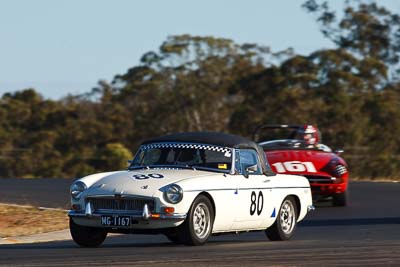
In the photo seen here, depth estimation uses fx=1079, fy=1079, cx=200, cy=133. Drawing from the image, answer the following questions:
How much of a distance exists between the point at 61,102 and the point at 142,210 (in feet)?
182

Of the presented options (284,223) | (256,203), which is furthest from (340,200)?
(256,203)

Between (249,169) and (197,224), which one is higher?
(249,169)

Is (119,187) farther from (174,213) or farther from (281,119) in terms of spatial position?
(281,119)

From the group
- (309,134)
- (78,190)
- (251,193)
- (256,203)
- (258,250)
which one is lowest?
(258,250)

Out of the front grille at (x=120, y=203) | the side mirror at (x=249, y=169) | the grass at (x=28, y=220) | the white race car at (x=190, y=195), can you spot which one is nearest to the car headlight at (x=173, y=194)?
the white race car at (x=190, y=195)

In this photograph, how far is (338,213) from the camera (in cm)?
2058

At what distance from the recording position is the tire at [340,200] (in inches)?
866

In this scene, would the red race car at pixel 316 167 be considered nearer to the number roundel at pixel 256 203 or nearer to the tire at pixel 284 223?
the tire at pixel 284 223

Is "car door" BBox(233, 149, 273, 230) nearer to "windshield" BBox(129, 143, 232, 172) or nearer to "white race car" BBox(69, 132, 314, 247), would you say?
"white race car" BBox(69, 132, 314, 247)

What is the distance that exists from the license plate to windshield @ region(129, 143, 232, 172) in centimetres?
150

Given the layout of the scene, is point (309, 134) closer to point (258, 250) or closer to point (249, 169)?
point (249, 169)

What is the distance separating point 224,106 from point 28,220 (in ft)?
135

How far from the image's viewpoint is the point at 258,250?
12.5m

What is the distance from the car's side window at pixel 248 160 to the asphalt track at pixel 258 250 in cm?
97
